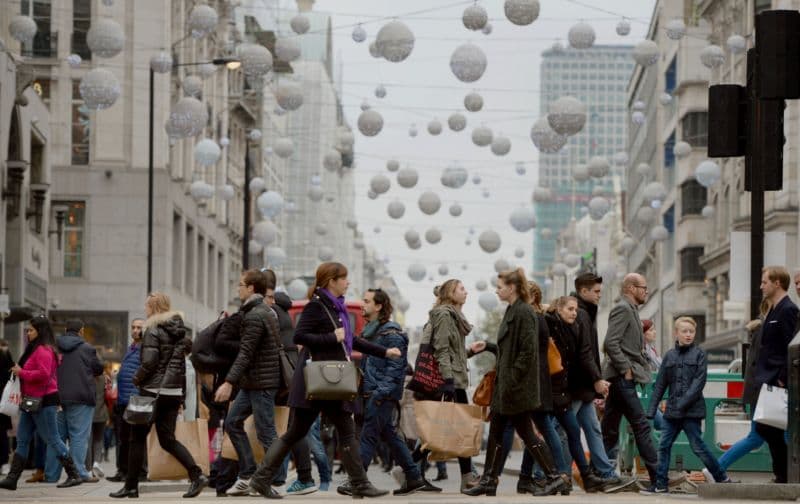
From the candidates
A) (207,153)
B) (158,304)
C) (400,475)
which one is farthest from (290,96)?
(158,304)

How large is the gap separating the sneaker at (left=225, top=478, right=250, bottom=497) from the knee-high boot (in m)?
A: 2.43

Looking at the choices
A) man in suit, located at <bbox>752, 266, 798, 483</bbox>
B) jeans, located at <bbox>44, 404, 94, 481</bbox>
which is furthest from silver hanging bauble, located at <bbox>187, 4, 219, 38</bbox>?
man in suit, located at <bbox>752, 266, 798, 483</bbox>

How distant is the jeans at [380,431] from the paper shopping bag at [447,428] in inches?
17.1

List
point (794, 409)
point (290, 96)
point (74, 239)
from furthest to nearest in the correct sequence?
point (74, 239)
point (290, 96)
point (794, 409)

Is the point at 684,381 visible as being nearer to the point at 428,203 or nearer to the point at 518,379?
the point at 518,379

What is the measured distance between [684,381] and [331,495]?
3388mm

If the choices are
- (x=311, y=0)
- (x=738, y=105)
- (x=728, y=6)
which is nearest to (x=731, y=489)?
(x=738, y=105)

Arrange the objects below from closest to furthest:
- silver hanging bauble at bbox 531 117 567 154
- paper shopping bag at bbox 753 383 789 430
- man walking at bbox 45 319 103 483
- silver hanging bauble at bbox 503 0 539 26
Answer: paper shopping bag at bbox 753 383 789 430, man walking at bbox 45 319 103 483, silver hanging bauble at bbox 503 0 539 26, silver hanging bauble at bbox 531 117 567 154

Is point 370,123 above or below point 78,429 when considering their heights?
above

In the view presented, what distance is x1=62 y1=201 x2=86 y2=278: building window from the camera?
55.5 m

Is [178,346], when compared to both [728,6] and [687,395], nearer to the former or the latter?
[687,395]

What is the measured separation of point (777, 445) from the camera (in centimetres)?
1509

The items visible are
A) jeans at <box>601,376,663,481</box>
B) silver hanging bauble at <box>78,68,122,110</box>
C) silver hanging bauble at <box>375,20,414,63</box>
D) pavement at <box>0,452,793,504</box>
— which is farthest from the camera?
silver hanging bauble at <box>78,68,122,110</box>

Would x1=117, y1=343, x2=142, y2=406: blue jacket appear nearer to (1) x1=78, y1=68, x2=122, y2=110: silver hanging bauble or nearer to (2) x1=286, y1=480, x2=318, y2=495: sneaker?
(2) x1=286, y1=480, x2=318, y2=495: sneaker
